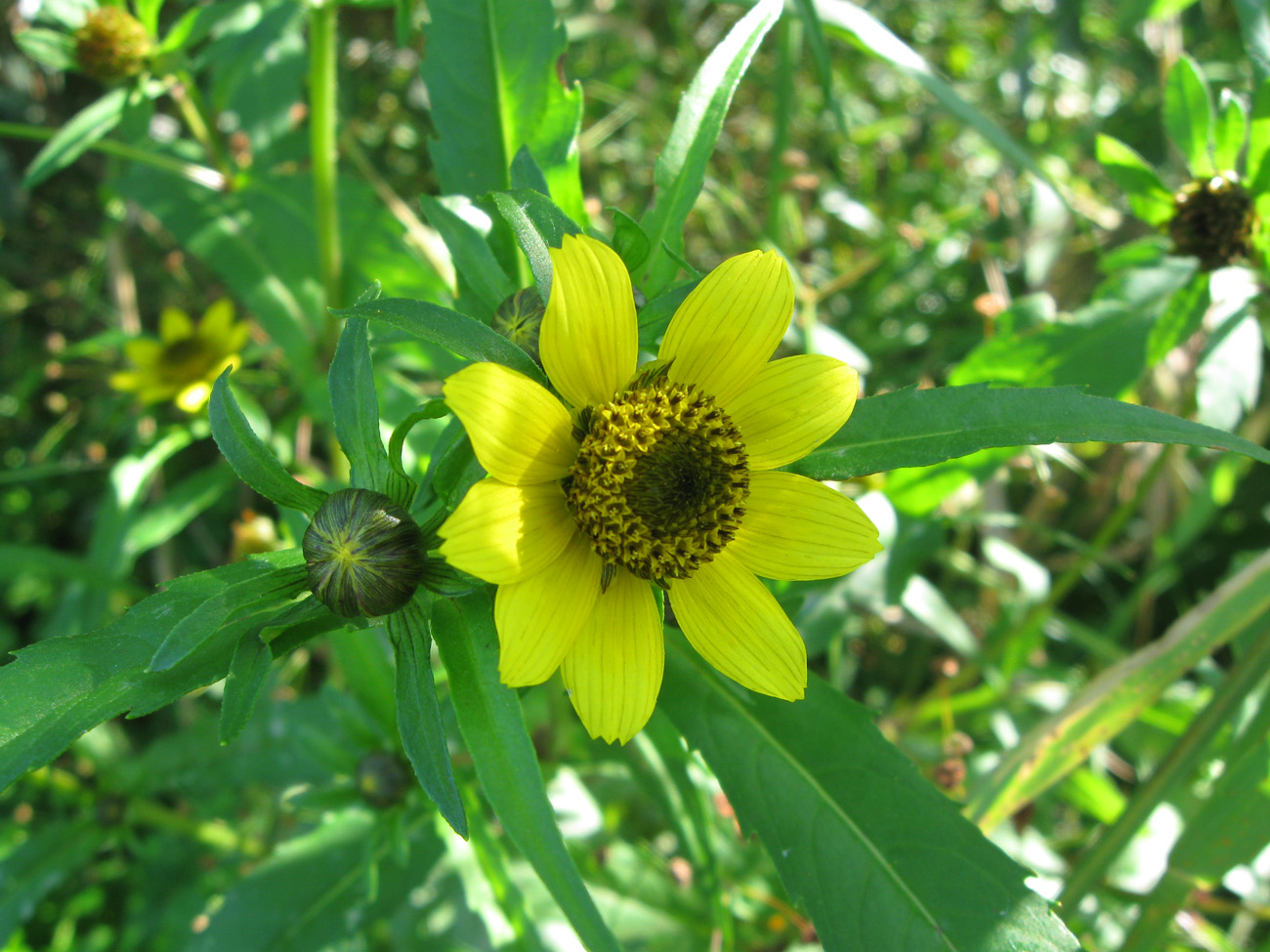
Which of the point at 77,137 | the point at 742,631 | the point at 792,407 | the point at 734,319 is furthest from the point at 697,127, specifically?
the point at 77,137

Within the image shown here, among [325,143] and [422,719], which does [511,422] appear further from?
[325,143]

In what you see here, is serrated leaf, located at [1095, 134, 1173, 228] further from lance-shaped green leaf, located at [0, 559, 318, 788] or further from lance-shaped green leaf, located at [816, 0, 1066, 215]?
lance-shaped green leaf, located at [0, 559, 318, 788]

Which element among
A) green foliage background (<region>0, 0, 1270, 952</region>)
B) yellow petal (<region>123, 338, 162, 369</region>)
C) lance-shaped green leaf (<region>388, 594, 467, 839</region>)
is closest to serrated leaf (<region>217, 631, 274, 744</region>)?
green foliage background (<region>0, 0, 1270, 952</region>)

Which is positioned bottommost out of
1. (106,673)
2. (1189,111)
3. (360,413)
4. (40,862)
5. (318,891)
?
(40,862)

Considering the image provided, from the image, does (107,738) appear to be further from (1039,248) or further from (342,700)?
(1039,248)

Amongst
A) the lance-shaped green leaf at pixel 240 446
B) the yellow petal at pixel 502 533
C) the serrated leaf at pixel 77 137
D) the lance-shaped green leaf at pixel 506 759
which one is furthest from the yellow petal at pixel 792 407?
Answer: the serrated leaf at pixel 77 137

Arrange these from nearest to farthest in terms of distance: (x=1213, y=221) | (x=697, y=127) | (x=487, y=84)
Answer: (x=697, y=127), (x=487, y=84), (x=1213, y=221)

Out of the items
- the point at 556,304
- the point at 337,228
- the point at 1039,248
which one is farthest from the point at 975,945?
the point at 1039,248

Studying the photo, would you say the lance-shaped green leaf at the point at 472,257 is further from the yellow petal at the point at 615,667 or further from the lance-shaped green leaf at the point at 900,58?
the lance-shaped green leaf at the point at 900,58
